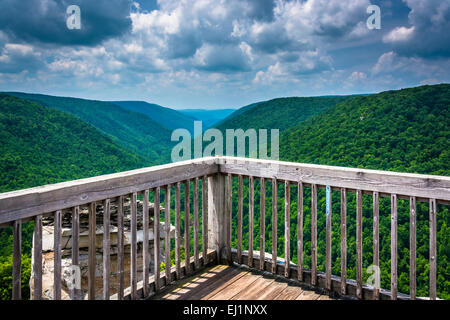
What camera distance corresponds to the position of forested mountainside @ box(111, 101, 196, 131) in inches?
3000

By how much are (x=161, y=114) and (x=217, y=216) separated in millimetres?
78985

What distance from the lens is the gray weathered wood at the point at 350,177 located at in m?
2.00

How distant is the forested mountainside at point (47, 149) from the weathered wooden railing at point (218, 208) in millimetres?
18744

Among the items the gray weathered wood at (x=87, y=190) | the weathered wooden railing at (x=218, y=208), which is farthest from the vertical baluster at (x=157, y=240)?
the gray weathered wood at (x=87, y=190)

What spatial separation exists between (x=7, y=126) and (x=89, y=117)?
2667 cm

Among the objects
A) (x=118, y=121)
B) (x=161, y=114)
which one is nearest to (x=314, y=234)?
(x=118, y=121)

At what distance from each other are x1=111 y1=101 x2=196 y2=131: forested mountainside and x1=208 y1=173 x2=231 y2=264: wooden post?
7231cm

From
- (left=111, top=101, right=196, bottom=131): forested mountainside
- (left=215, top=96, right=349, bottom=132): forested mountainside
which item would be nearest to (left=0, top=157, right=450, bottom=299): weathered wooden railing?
(left=215, top=96, right=349, bottom=132): forested mountainside

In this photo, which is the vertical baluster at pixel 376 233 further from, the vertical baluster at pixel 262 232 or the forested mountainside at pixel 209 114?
the forested mountainside at pixel 209 114

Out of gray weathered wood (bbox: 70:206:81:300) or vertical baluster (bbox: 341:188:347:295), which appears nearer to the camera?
gray weathered wood (bbox: 70:206:81:300)

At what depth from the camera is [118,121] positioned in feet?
205

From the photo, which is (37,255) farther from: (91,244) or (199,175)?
(199,175)

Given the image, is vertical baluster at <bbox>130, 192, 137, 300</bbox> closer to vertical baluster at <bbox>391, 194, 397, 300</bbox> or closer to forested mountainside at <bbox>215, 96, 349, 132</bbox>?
vertical baluster at <bbox>391, 194, 397, 300</bbox>
